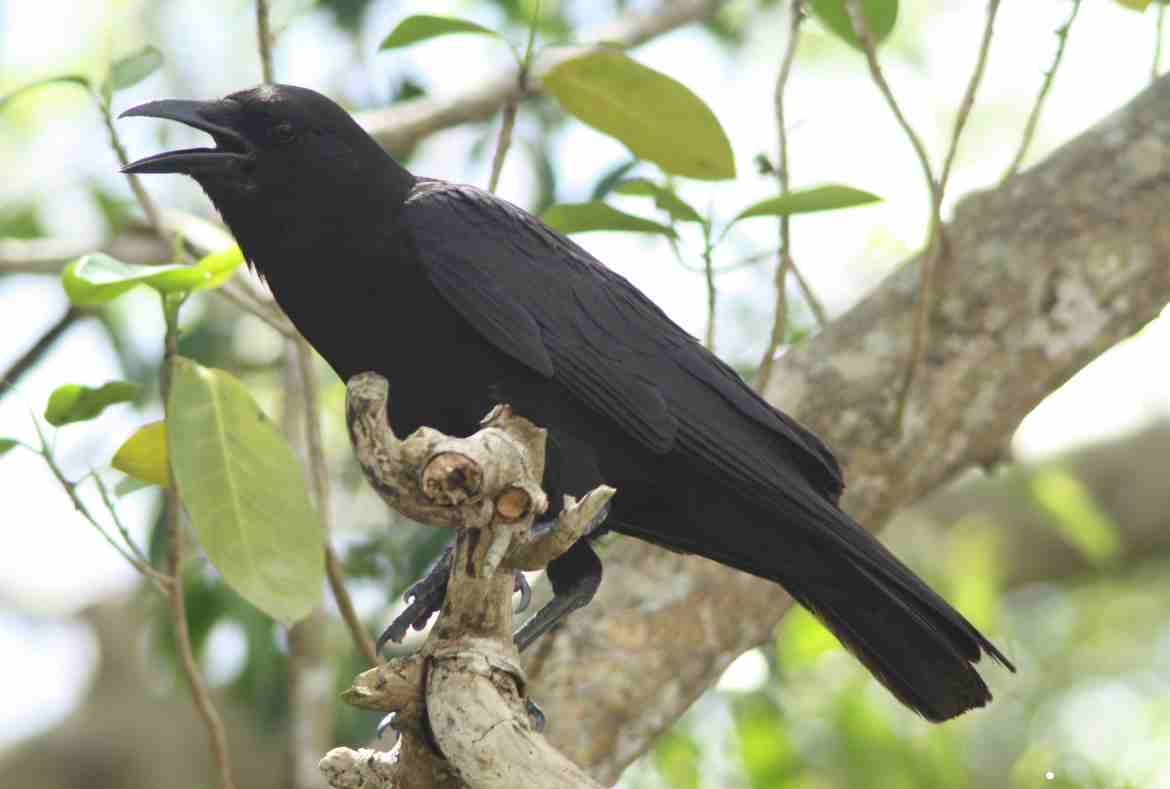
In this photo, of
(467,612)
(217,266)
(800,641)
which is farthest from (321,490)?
(800,641)

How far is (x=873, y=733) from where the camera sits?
542 cm

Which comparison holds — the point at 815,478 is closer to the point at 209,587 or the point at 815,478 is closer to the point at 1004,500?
the point at 209,587

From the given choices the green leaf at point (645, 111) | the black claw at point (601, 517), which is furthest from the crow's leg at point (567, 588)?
the green leaf at point (645, 111)

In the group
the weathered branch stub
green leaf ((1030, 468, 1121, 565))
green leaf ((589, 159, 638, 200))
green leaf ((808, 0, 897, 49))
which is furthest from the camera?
green leaf ((1030, 468, 1121, 565))

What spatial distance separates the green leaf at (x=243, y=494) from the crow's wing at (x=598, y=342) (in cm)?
50

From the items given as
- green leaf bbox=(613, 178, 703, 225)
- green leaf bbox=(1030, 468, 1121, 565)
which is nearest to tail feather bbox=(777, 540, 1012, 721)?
green leaf bbox=(613, 178, 703, 225)

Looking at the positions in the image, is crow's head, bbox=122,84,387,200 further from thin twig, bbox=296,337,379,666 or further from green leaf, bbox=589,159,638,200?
green leaf, bbox=589,159,638,200

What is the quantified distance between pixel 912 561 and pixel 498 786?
4459mm

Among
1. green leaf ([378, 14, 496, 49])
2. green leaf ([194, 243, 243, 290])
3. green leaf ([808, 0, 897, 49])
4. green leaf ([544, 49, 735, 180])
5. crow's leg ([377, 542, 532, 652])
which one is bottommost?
crow's leg ([377, 542, 532, 652])

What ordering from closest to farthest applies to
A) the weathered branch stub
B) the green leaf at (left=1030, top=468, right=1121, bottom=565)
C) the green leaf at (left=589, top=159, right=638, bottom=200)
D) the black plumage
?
the weathered branch stub, the black plumage, the green leaf at (left=589, top=159, right=638, bottom=200), the green leaf at (left=1030, top=468, right=1121, bottom=565)

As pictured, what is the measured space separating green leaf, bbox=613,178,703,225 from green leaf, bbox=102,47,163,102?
1161mm

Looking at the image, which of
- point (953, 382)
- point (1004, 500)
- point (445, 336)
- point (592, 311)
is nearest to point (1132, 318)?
point (953, 382)

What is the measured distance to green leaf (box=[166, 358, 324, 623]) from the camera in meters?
3.38

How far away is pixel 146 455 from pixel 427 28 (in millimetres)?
1195
